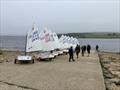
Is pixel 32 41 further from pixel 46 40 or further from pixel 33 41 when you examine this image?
pixel 46 40

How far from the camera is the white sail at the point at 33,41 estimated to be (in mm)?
26062

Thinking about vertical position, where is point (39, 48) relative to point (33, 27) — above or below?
below

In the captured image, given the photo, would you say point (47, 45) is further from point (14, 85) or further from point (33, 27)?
point (14, 85)

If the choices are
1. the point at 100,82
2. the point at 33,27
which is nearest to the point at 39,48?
the point at 33,27

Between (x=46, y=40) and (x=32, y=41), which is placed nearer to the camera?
(x=32, y=41)

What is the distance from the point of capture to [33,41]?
2656cm

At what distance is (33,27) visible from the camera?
27172mm

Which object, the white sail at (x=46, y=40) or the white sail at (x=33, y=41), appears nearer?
the white sail at (x=33, y=41)

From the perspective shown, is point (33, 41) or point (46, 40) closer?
point (33, 41)

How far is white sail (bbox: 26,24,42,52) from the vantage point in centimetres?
2606

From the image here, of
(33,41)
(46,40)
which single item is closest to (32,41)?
(33,41)

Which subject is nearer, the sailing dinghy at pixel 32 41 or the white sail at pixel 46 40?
the sailing dinghy at pixel 32 41

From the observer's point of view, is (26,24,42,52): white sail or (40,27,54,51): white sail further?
(40,27,54,51): white sail

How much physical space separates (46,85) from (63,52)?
2587 cm
